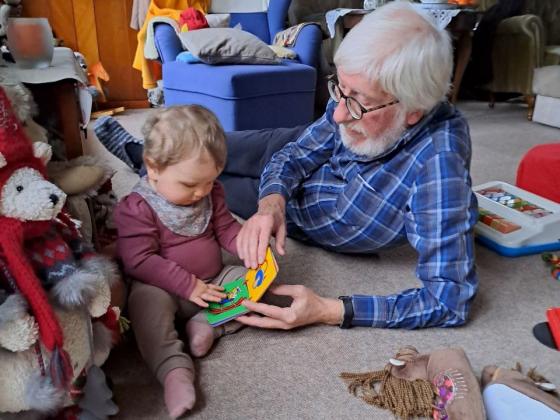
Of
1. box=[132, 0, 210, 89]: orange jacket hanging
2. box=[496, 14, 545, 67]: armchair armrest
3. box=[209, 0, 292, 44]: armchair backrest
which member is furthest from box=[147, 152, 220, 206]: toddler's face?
box=[496, 14, 545, 67]: armchair armrest

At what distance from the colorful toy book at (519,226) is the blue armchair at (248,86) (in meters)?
1.15

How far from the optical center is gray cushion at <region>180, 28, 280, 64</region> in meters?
2.41

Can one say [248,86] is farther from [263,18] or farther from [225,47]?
[263,18]

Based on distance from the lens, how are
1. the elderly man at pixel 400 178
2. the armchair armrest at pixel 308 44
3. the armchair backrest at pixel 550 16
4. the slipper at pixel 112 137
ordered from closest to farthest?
the elderly man at pixel 400 178, the slipper at pixel 112 137, the armchair armrest at pixel 308 44, the armchair backrest at pixel 550 16

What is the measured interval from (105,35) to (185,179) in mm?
2875

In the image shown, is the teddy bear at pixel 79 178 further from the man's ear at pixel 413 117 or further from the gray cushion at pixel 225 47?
the gray cushion at pixel 225 47

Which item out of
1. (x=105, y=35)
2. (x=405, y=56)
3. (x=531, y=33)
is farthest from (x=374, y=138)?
(x=531, y=33)

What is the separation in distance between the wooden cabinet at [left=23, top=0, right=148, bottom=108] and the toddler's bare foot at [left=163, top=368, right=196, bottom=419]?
2963 mm

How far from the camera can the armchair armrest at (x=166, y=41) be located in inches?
108

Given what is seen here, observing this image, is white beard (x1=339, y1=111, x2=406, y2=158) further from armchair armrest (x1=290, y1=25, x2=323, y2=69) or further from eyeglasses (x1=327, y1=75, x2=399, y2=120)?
armchair armrest (x1=290, y1=25, x2=323, y2=69)

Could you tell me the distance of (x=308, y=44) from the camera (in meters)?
2.86

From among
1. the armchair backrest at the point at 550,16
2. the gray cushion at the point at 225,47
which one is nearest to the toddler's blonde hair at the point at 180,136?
the gray cushion at the point at 225,47

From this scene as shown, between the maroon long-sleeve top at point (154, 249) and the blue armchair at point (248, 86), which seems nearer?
the maroon long-sleeve top at point (154, 249)

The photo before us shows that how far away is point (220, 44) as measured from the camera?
242 centimetres
